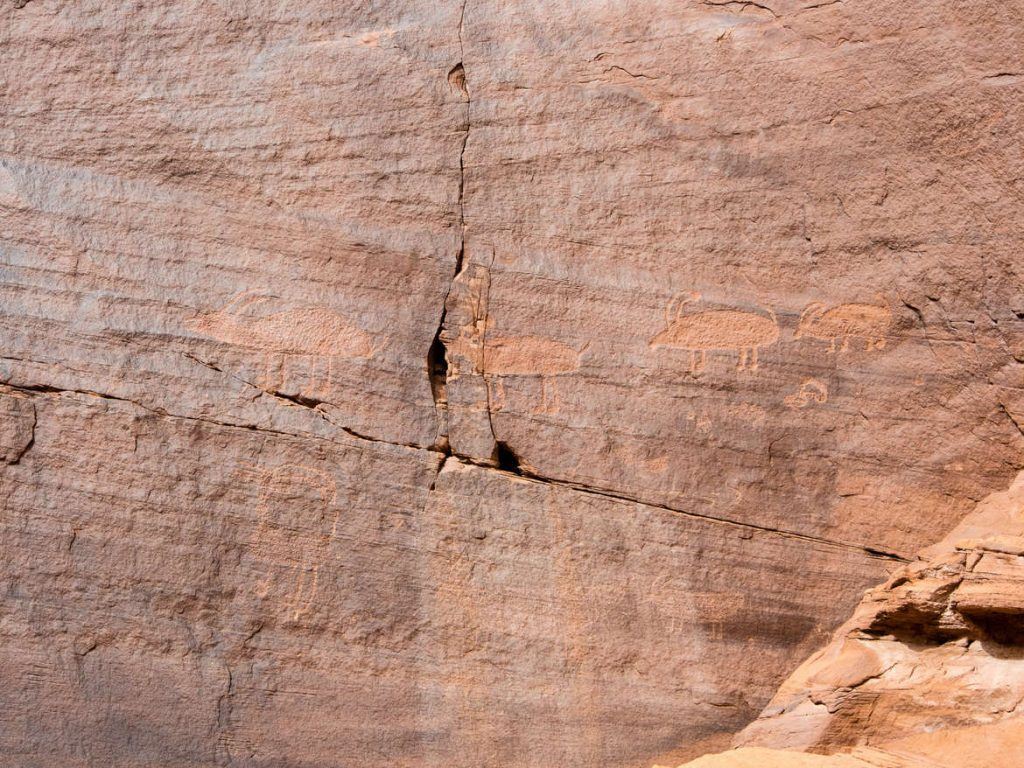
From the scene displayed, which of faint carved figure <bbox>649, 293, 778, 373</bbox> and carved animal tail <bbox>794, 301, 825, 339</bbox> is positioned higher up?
carved animal tail <bbox>794, 301, 825, 339</bbox>

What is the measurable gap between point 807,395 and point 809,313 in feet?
1.06

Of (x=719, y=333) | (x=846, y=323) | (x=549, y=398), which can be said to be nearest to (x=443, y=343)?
(x=549, y=398)

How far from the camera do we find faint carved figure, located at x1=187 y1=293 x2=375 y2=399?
4246 mm

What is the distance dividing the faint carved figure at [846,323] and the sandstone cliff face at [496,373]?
1 cm

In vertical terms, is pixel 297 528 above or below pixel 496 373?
below

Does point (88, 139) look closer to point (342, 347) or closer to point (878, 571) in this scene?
point (342, 347)

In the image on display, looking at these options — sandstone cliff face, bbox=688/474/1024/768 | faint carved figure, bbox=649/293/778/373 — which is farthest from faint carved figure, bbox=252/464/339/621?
sandstone cliff face, bbox=688/474/1024/768

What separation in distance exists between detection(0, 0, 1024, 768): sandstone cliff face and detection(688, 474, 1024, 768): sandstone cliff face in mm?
166

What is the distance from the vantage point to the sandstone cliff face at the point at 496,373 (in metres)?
4.06

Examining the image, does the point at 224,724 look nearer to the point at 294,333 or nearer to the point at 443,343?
the point at 294,333

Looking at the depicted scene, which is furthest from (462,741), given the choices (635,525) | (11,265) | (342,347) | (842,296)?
(11,265)

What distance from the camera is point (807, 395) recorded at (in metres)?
4.12

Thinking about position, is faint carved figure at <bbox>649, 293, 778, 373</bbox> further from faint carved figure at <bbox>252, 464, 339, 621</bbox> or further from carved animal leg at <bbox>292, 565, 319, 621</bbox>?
carved animal leg at <bbox>292, 565, 319, 621</bbox>

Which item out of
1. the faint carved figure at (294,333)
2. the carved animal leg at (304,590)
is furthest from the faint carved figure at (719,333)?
the carved animal leg at (304,590)
